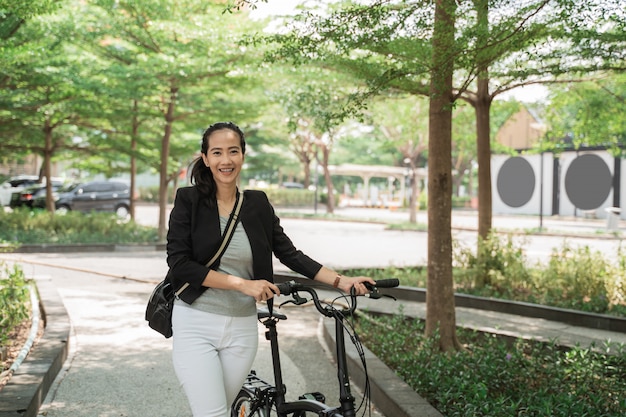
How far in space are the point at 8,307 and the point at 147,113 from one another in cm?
1348

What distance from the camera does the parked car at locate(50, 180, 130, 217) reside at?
33312mm

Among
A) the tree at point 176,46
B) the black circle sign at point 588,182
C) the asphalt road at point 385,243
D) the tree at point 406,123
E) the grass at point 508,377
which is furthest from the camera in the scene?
the black circle sign at point 588,182

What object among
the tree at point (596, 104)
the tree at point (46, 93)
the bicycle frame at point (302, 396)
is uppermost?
the tree at point (46, 93)

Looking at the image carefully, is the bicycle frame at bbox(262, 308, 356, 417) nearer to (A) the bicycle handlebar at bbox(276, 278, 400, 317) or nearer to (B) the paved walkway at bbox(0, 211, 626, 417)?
(A) the bicycle handlebar at bbox(276, 278, 400, 317)

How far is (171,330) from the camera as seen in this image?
3479 mm

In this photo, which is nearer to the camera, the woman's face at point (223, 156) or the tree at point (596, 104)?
the woman's face at point (223, 156)

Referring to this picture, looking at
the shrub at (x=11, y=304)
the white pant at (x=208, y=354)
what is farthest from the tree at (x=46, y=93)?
the white pant at (x=208, y=354)

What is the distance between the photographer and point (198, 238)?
329 cm

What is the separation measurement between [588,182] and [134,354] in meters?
34.1

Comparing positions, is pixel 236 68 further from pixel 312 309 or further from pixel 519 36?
pixel 519 36

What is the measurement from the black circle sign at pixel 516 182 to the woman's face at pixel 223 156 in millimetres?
39594

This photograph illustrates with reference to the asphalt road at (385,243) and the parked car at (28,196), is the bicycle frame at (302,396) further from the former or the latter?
Result: the parked car at (28,196)

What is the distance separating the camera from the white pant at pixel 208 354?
10.8ft

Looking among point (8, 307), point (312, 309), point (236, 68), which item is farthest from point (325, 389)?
point (236, 68)
